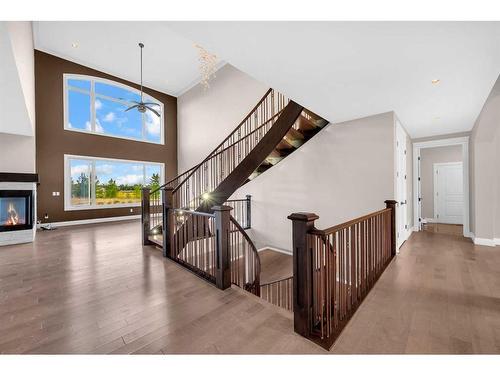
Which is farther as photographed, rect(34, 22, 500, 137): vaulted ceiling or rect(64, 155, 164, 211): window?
rect(64, 155, 164, 211): window

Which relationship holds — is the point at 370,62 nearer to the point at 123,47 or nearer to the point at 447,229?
the point at 447,229

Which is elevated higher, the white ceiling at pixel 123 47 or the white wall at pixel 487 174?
the white ceiling at pixel 123 47

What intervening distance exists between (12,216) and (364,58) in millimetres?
6792

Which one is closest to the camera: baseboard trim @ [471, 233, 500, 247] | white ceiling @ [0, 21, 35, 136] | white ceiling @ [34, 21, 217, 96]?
white ceiling @ [0, 21, 35, 136]

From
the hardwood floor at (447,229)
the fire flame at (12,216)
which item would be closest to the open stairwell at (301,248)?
the fire flame at (12,216)

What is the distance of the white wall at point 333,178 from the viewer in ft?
12.2

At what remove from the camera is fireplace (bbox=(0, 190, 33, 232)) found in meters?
4.45

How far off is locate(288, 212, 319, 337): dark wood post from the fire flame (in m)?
5.96

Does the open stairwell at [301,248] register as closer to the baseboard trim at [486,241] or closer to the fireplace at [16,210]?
the baseboard trim at [486,241]

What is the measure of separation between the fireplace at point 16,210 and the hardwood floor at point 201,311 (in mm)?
1541

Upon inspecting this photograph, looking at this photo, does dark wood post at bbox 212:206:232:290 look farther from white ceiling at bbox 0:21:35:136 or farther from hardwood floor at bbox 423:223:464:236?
hardwood floor at bbox 423:223:464:236

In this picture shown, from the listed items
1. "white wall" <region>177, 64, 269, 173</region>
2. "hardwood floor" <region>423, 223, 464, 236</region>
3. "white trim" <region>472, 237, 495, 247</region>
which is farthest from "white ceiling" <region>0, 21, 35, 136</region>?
"hardwood floor" <region>423, 223, 464, 236</region>
